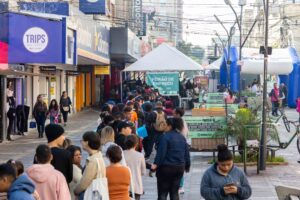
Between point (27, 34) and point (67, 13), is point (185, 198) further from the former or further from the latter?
point (67, 13)

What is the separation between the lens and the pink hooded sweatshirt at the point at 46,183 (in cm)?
759

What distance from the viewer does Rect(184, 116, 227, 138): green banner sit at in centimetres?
1792

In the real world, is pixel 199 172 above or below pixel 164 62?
below

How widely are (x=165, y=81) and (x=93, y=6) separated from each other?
991 cm

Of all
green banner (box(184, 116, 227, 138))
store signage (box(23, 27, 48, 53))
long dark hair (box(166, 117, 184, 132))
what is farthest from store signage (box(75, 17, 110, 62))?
long dark hair (box(166, 117, 184, 132))

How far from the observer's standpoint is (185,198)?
13.3 m

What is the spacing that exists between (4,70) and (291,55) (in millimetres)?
26131

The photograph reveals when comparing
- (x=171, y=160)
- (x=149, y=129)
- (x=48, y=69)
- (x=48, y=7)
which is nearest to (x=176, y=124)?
(x=171, y=160)

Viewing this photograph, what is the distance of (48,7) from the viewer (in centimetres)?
2558

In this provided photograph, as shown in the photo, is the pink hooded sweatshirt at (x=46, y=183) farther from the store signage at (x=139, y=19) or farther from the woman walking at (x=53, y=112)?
the store signage at (x=139, y=19)

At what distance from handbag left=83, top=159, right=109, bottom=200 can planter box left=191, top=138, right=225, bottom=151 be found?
986 centimetres

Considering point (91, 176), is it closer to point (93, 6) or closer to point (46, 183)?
point (46, 183)

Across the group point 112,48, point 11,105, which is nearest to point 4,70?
point 11,105

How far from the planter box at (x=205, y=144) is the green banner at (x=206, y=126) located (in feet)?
0.33
